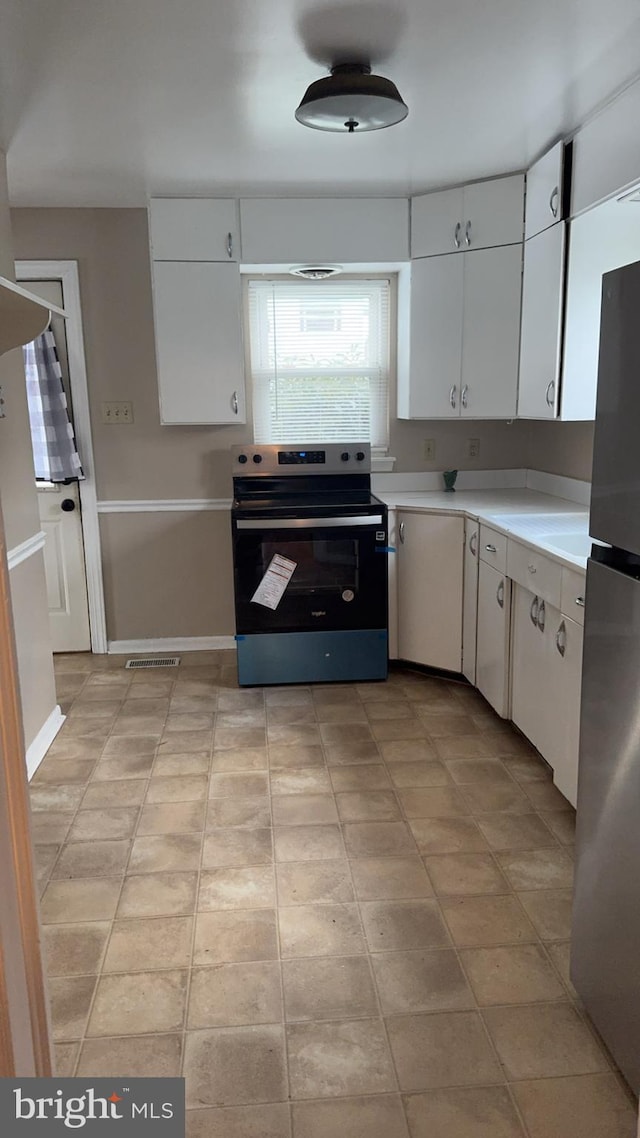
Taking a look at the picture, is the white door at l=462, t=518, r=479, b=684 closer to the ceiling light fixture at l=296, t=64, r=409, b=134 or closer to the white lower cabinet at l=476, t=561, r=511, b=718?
the white lower cabinet at l=476, t=561, r=511, b=718

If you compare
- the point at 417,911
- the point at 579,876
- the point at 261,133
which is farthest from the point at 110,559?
the point at 579,876

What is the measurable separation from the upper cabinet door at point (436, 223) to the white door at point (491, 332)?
4.8 inches

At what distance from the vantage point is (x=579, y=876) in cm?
170

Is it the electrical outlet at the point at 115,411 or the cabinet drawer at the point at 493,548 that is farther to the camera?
the electrical outlet at the point at 115,411

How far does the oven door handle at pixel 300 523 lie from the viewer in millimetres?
3576

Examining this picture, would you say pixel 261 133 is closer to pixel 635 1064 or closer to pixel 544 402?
pixel 544 402

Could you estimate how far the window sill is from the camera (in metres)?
4.21

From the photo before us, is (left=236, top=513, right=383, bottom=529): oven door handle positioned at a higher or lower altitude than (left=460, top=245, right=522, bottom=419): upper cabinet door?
lower

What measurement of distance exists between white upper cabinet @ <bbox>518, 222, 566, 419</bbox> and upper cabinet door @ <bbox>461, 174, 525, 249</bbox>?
0.11 meters

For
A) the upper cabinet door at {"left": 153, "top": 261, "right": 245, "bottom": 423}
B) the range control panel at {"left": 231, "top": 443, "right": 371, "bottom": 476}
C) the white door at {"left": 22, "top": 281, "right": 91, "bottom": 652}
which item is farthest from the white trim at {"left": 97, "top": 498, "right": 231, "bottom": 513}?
the upper cabinet door at {"left": 153, "top": 261, "right": 245, "bottom": 423}

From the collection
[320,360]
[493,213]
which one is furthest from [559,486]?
[320,360]

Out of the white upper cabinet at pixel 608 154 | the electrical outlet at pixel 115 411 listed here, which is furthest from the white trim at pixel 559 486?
the electrical outlet at pixel 115 411

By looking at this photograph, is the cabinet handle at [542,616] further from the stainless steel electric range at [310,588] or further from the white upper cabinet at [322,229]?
the white upper cabinet at [322,229]

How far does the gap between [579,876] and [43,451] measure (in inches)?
128
